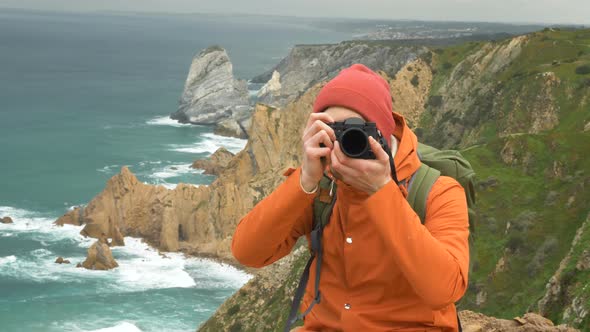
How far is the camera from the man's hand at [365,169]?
3.55 meters

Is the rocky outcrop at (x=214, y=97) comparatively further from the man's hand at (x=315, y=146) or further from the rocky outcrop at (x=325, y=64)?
the man's hand at (x=315, y=146)

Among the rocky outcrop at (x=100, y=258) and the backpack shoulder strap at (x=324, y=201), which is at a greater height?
the backpack shoulder strap at (x=324, y=201)

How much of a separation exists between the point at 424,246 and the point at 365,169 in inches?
21.8

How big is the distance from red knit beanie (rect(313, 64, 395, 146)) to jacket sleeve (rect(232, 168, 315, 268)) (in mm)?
500

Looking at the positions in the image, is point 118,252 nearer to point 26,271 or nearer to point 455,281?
point 26,271

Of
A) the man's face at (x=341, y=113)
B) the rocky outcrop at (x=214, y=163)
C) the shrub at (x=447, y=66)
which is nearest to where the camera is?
the man's face at (x=341, y=113)

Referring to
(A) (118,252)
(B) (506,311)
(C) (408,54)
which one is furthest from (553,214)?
(C) (408,54)

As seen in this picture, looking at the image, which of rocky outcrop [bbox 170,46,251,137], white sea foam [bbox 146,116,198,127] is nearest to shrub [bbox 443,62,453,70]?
rocky outcrop [bbox 170,46,251,137]

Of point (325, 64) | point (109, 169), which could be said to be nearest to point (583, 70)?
point (109, 169)

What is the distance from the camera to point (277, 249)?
15.3ft

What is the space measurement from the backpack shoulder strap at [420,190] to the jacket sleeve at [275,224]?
0.62m

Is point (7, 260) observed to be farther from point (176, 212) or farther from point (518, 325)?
point (518, 325)

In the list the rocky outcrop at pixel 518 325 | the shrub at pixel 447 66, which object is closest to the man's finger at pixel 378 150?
the rocky outcrop at pixel 518 325

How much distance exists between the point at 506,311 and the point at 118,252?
50189 mm
